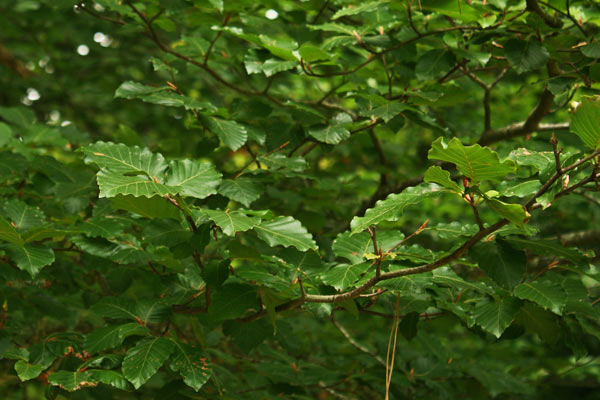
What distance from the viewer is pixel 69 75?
4.65 m

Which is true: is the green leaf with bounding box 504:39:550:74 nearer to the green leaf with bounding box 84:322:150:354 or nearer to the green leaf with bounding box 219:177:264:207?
the green leaf with bounding box 219:177:264:207

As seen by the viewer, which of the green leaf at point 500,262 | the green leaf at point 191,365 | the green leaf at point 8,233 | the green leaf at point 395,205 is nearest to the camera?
the green leaf at point 395,205

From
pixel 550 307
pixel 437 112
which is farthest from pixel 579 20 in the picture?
pixel 437 112

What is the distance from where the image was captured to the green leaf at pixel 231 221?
4.16ft

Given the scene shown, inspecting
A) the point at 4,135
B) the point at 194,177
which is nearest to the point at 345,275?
the point at 194,177

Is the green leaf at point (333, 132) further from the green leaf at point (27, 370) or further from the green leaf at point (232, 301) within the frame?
the green leaf at point (27, 370)

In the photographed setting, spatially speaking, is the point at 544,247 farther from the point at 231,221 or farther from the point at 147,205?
the point at 147,205

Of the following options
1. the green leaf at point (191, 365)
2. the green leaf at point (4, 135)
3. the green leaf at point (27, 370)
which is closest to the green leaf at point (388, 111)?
the green leaf at point (191, 365)

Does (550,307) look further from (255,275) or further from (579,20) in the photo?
(579,20)

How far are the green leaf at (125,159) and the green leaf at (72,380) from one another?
1.74 feet

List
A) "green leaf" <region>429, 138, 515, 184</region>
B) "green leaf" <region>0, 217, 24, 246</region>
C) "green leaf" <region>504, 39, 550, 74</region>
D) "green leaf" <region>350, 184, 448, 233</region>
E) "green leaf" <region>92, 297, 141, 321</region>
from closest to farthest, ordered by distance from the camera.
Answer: "green leaf" <region>429, 138, 515, 184</region> → "green leaf" <region>350, 184, 448, 233</region> → "green leaf" <region>0, 217, 24, 246</region> → "green leaf" <region>92, 297, 141, 321</region> → "green leaf" <region>504, 39, 550, 74</region>

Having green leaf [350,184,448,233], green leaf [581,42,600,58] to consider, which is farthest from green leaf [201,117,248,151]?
green leaf [581,42,600,58]

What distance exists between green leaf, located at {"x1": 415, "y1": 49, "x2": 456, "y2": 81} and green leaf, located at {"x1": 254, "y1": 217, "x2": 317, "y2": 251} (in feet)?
2.71

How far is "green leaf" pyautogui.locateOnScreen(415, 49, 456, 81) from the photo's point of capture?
196 cm
